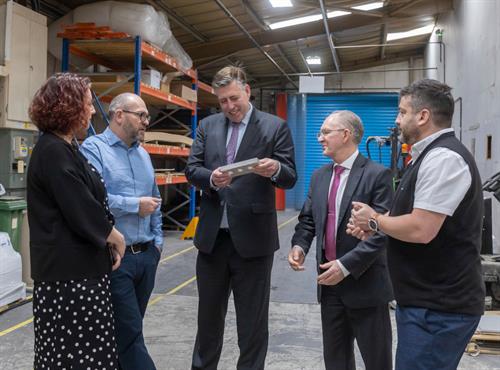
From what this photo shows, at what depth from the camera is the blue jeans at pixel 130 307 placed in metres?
2.46

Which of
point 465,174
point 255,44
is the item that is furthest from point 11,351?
point 255,44

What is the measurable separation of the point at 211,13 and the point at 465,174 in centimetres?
796

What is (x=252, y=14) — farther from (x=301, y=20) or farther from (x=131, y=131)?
(x=131, y=131)

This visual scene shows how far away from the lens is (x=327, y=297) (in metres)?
2.32

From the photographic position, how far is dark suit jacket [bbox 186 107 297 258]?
2520 mm

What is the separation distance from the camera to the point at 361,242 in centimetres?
223

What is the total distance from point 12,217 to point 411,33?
1135 cm

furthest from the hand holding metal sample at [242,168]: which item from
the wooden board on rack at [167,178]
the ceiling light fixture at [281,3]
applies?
the ceiling light fixture at [281,3]

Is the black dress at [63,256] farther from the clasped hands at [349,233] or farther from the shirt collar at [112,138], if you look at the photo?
the clasped hands at [349,233]

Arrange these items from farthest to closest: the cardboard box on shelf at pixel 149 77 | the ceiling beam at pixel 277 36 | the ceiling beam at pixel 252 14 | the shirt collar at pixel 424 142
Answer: the ceiling beam at pixel 277 36 < the ceiling beam at pixel 252 14 < the cardboard box on shelf at pixel 149 77 < the shirt collar at pixel 424 142

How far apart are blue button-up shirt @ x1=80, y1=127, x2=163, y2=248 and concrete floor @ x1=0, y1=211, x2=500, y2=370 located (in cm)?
123

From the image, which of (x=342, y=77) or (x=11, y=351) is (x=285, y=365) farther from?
(x=342, y=77)

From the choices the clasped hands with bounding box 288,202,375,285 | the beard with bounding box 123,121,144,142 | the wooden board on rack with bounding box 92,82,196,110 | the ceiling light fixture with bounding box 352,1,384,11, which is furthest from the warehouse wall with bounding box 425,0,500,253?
the beard with bounding box 123,121,144,142

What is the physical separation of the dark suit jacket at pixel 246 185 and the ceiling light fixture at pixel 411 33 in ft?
36.6
